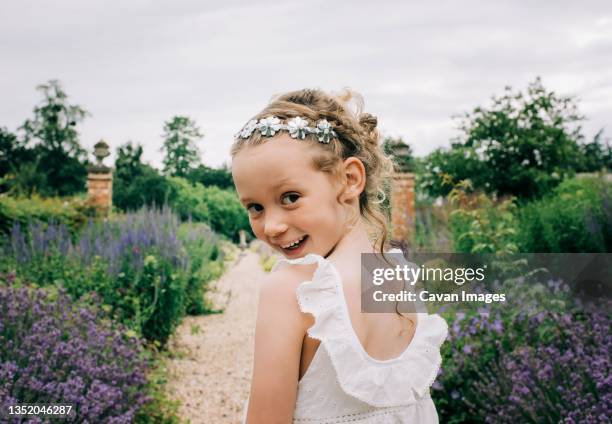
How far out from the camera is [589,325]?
10.5 feet

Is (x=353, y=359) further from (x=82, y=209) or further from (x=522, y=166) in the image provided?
(x=522, y=166)

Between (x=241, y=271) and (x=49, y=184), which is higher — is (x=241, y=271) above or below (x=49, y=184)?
below

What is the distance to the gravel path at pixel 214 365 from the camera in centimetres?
417

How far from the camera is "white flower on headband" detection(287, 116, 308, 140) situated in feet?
4.00

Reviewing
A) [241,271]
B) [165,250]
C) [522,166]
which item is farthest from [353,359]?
[522,166]

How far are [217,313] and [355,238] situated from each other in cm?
687

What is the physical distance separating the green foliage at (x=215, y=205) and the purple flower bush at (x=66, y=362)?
1640cm

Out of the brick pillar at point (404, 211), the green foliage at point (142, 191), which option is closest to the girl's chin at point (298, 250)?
the brick pillar at point (404, 211)

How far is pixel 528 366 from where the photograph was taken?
9.48 feet

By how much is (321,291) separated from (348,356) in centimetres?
13

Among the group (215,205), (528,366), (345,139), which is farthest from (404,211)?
(345,139)

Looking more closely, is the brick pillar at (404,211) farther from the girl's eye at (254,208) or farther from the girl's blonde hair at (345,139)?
the girl's eye at (254,208)

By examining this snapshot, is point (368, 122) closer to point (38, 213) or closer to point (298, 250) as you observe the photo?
point (298, 250)

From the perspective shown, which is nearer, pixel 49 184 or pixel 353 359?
pixel 353 359
